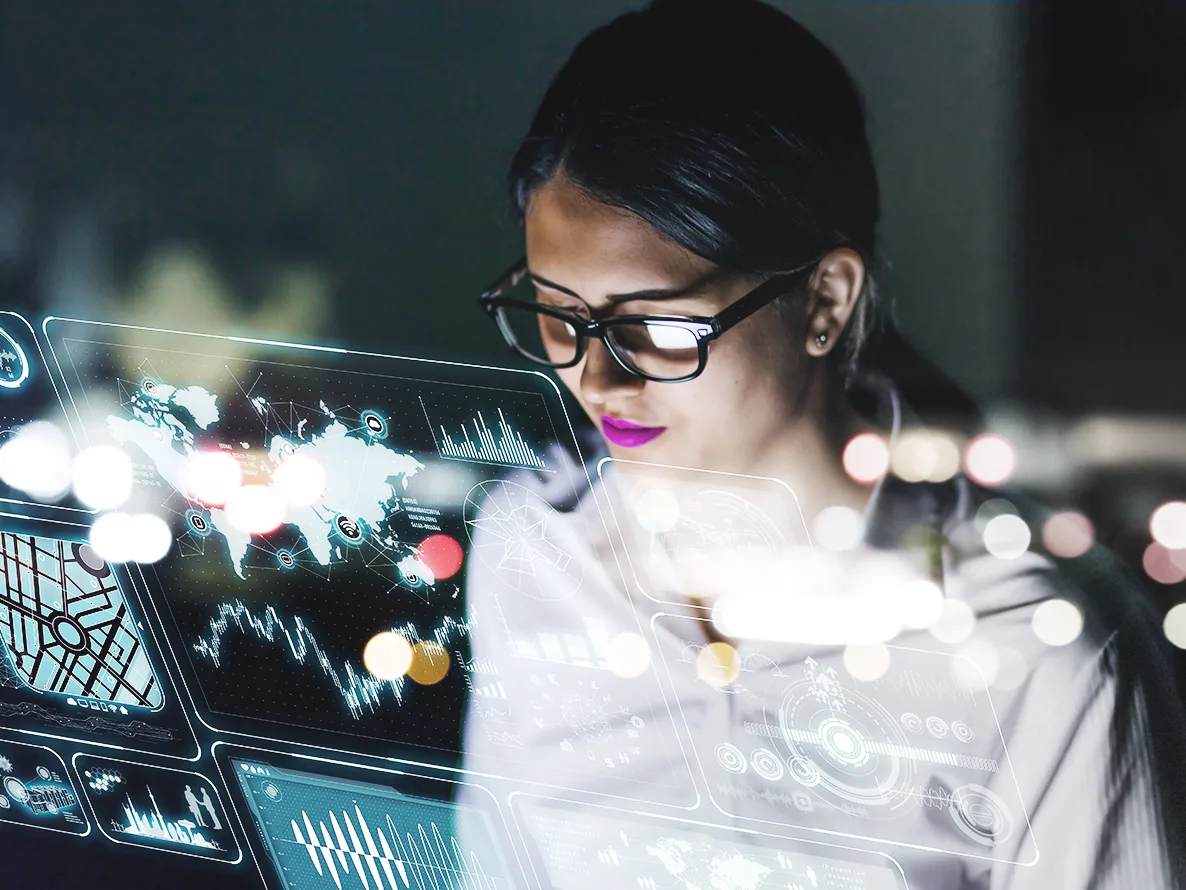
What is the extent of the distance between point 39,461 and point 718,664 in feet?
2.79

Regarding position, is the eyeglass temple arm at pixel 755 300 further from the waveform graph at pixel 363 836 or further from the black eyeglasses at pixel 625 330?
the waveform graph at pixel 363 836

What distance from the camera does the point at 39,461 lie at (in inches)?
49.0

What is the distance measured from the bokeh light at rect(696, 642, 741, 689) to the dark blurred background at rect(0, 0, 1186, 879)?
336mm

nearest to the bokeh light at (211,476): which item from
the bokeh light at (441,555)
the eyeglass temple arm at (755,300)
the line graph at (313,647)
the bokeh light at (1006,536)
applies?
the line graph at (313,647)

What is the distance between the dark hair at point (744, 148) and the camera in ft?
2.84

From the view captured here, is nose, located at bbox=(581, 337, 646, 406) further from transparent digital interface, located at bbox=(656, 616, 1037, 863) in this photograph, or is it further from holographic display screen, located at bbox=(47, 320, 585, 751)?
transparent digital interface, located at bbox=(656, 616, 1037, 863)

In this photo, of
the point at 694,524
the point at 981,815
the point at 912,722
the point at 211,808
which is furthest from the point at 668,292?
the point at 211,808

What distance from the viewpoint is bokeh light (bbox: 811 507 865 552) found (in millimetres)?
958

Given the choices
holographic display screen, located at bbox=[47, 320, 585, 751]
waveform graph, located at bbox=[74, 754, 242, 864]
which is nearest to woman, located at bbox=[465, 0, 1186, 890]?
holographic display screen, located at bbox=[47, 320, 585, 751]

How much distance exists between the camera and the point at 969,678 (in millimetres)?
954

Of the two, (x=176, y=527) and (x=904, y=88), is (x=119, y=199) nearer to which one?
(x=176, y=527)

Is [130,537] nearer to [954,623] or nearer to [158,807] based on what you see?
[158,807]

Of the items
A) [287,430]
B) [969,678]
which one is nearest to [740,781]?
[969,678]

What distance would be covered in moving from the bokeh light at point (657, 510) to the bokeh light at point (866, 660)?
21cm
